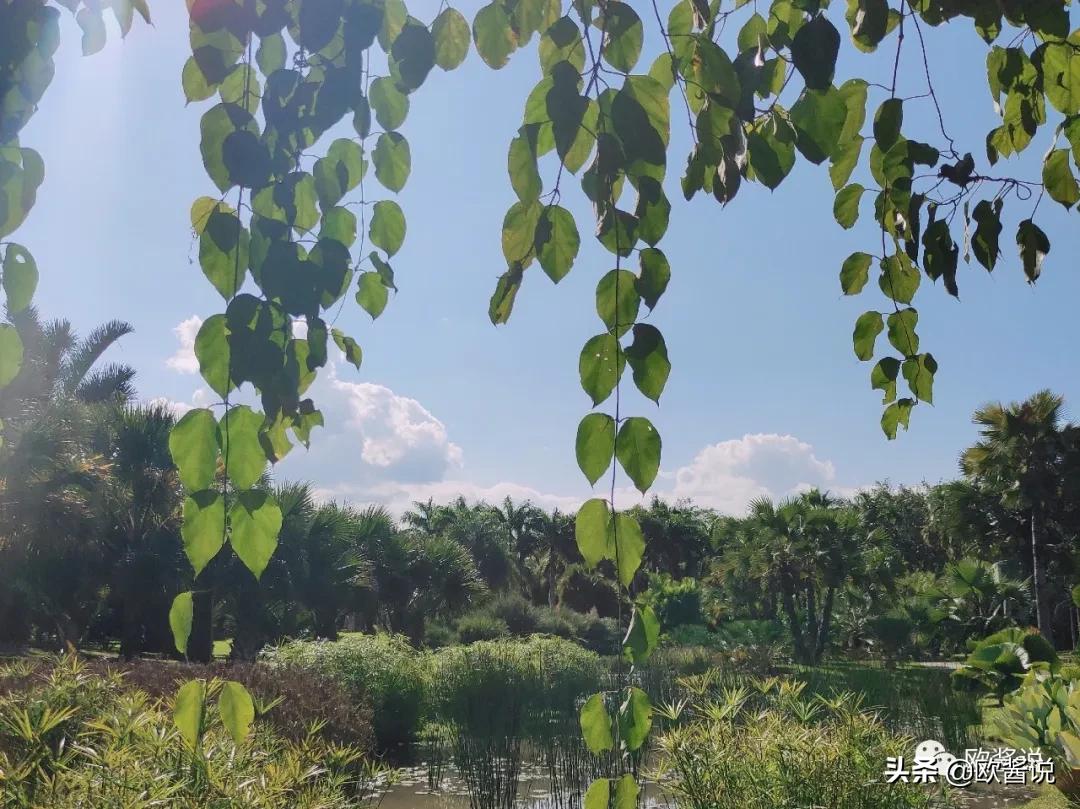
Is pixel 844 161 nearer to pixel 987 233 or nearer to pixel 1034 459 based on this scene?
pixel 987 233

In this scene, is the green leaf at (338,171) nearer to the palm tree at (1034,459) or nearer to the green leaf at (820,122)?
A: the green leaf at (820,122)

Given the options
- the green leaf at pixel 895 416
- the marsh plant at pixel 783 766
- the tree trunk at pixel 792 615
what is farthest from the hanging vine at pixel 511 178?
the tree trunk at pixel 792 615

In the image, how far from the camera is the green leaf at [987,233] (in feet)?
3.54

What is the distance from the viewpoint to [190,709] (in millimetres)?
688

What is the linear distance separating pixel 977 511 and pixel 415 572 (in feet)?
40.5

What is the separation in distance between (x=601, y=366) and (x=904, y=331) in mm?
829

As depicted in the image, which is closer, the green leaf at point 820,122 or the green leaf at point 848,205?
the green leaf at point 820,122

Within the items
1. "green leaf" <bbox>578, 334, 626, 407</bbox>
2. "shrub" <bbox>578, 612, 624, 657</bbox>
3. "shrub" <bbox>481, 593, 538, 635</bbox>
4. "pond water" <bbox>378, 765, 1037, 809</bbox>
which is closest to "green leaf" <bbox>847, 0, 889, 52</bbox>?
"green leaf" <bbox>578, 334, 626, 407</bbox>

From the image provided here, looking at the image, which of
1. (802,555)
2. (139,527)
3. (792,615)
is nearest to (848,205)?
(139,527)

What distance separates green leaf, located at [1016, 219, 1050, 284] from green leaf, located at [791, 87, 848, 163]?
0.47 metres

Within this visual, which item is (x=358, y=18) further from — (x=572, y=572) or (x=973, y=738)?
(x=572, y=572)

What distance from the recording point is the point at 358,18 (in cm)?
73

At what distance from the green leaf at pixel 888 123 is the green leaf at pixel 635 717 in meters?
0.68

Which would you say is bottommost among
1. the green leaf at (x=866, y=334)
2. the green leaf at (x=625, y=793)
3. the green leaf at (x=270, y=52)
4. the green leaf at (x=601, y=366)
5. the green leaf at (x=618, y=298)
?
the green leaf at (x=625, y=793)
